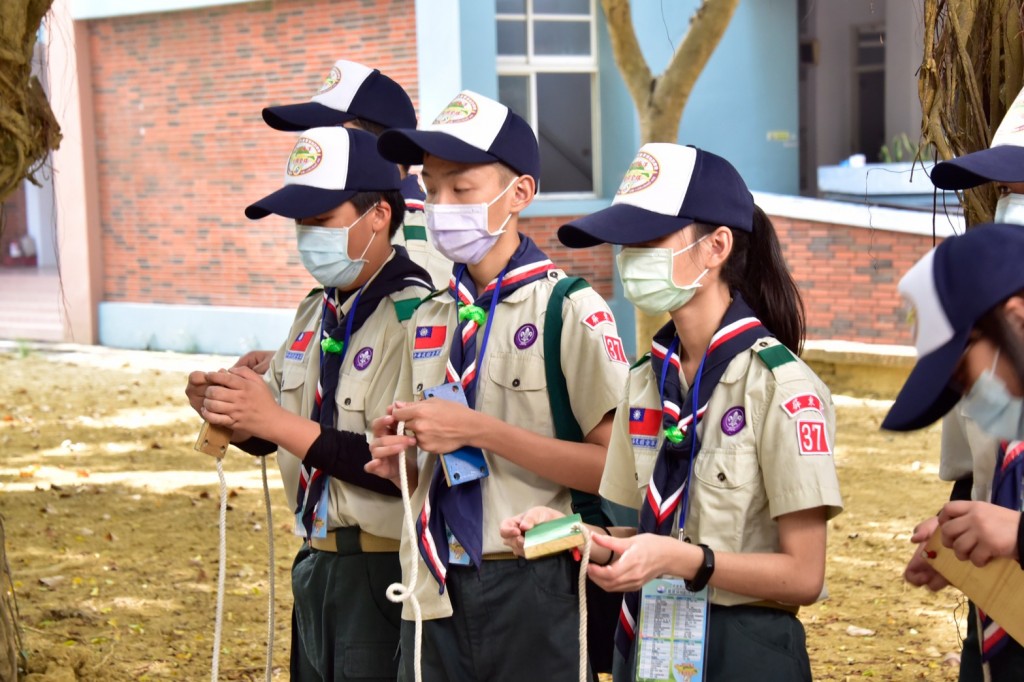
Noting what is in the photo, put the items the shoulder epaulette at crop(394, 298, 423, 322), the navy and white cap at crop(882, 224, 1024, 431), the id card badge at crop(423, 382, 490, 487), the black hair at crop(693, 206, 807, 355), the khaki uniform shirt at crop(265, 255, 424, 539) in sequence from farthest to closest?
the shoulder epaulette at crop(394, 298, 423, 322)
the khaki uniform shirt at crop(265, 255, 424, 539)
the id card badge at crop(423, 382, 490, 487)
the black hair at crop(693, 206, 807, 355)
the navy and white cap at crop(882, 224, 1024, 431)

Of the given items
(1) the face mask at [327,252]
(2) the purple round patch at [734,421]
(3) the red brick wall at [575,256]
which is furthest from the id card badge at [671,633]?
(3) the red brick wall at [575,256]

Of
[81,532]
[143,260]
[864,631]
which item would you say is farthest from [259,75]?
[864,631]

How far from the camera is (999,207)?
8.96ft

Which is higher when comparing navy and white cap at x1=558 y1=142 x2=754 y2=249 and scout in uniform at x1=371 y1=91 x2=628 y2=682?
navy and white cap at x1=558 y1=142 x2=754 y2=249

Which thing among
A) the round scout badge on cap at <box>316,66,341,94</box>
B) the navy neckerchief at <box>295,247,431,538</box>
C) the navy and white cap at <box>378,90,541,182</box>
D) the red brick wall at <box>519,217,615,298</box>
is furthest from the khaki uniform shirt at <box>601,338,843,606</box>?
the red brick wall at <box>519,217,615,298</box>

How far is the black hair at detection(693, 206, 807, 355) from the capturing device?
2688 mm

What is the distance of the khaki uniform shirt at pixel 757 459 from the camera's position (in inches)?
95.0

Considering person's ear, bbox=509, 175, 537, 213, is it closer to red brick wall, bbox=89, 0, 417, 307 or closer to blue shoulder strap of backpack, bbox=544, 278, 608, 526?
blue shoulder strap of backpack, bbox=544, 278, 608, 526

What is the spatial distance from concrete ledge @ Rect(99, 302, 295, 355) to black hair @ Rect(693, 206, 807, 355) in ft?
43.3

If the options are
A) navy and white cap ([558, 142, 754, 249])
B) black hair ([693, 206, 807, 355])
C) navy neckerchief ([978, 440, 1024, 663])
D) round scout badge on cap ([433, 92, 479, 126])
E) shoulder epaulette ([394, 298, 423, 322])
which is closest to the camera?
navy neckerchief ([978, 440, 1024, 663])

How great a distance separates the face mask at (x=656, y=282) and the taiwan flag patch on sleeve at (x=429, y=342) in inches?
24.2

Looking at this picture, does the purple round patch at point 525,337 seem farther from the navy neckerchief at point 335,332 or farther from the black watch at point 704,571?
the black watch at point 704,571

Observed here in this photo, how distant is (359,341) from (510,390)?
54 cm

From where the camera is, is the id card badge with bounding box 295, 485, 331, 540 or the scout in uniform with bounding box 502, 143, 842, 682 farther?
the id card badge with bounding box 295, 485, 331, 540
